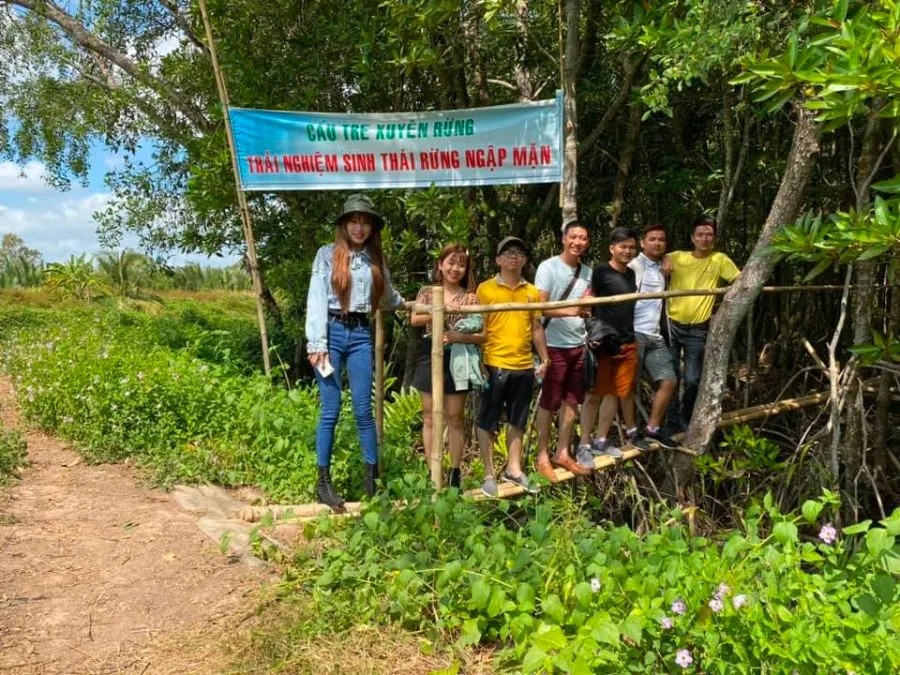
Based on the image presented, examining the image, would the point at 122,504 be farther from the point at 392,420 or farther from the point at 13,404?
→ the point at 13,404

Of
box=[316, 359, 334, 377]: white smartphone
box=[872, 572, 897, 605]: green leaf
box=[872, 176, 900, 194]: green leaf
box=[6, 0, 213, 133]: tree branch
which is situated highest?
box=[6, 0, 213, 133]: tree branch

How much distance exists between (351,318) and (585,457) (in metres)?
1.71

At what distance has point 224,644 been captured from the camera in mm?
2783

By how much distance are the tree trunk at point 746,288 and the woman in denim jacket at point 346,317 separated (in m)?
2.08

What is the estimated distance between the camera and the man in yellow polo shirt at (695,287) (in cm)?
449

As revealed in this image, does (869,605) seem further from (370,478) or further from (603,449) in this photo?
(370,478)

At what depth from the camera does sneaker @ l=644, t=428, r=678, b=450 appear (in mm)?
4539

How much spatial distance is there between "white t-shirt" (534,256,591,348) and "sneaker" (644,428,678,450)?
92 cm

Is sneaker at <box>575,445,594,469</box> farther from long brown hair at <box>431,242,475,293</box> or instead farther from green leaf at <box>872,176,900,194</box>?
green leaf at <box>872,176,900,194</box>

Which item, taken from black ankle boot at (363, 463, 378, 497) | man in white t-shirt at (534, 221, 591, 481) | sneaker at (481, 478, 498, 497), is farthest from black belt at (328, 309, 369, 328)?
sneaker at (481, 478, 498, 497)

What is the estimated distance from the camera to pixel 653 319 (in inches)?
176

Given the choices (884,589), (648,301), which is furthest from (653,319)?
(884,589)

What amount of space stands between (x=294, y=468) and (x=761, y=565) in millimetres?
2948

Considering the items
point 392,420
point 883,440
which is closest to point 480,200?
point 392,420
